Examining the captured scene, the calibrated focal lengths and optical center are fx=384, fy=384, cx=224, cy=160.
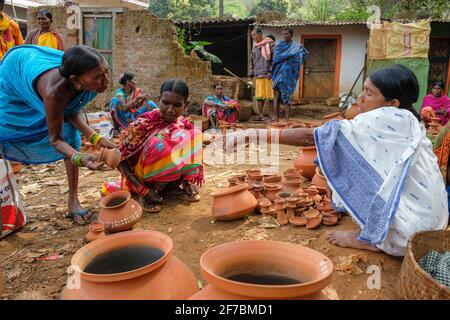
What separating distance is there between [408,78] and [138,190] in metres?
2.47

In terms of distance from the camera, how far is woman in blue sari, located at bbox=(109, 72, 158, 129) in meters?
6.97

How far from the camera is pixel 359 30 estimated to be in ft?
38.2

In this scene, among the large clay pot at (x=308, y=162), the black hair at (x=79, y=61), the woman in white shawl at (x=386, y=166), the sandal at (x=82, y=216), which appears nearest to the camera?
the woman in white shawl at (x=386, y=166)

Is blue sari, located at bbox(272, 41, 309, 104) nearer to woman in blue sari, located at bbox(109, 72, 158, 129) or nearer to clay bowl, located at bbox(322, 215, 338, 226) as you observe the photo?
woman in blue sari, located at bbox(109, 72, 158, 129)

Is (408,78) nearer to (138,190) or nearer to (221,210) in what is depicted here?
(221,210)

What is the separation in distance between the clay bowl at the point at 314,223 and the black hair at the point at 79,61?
1988 millimetres

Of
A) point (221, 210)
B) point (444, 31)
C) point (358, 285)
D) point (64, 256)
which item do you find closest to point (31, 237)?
point (64, 256)

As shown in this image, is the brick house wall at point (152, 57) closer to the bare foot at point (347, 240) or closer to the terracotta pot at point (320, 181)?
the terracotta pot at point (320, 181)

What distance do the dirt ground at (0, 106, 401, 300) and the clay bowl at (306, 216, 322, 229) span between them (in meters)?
0.04

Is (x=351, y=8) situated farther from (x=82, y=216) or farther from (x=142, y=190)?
(x=82, y=216)

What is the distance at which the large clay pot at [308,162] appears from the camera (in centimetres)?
419

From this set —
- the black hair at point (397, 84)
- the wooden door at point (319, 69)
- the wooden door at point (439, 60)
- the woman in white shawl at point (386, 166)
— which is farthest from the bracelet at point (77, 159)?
the wooden door at point (439, 60)

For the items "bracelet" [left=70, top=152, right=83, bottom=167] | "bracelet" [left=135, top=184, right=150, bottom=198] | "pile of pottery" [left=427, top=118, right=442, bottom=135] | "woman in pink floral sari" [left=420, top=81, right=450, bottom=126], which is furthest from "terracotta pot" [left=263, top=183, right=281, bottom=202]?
"woman in pink floral sari" [left=420, top=81, right=450, bottom=126]

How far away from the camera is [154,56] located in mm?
9469
